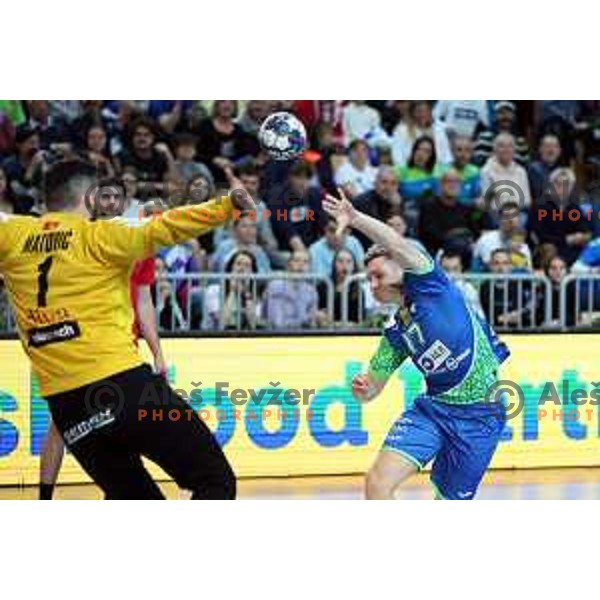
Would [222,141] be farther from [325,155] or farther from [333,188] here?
[333,188]

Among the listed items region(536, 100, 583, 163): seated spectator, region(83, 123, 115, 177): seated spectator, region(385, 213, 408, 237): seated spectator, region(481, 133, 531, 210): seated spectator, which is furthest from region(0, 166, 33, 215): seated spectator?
region(536, 100, 583, 163): seated spectator

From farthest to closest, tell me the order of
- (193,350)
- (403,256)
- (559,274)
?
(559,274) → (193,350) → (403,256)

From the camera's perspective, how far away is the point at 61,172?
8484 millimetres

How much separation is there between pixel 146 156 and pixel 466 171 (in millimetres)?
3164

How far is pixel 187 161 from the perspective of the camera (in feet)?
48.9

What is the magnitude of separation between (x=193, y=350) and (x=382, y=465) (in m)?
4.10

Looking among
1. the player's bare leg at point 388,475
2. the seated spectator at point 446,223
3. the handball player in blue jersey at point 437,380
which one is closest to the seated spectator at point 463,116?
the seated spectator at point 446,223

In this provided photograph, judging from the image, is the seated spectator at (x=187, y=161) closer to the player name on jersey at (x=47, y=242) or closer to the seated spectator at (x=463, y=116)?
the seated spectator at (x=463, y=116)

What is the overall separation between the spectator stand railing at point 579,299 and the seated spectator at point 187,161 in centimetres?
326

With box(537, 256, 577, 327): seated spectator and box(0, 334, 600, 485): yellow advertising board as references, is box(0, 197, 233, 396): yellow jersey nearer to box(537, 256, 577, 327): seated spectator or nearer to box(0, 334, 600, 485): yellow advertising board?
box(0, 334, 600, 485): yellow advertising board

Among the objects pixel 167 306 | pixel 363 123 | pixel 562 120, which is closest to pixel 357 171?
pixel 363 123

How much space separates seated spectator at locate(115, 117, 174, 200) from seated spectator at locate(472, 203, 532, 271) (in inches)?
113
